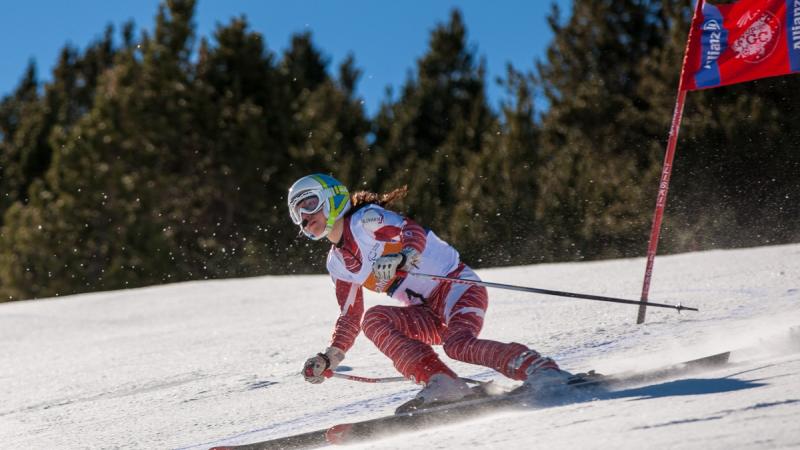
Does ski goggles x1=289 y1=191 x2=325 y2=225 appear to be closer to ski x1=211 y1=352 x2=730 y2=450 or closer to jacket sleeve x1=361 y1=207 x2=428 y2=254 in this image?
jacket sleeve x1=361 y1=207 x2=428 y2=254

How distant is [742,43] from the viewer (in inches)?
265

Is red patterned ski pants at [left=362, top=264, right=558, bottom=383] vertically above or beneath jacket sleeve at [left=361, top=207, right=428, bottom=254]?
beneath

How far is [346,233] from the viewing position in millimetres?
4621

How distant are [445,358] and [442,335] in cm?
143

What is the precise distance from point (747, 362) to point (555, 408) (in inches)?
43.9

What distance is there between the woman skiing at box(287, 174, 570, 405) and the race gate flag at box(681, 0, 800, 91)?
3073 millimetres

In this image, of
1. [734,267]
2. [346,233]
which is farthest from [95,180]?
[346,233]

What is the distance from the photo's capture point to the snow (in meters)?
3.32

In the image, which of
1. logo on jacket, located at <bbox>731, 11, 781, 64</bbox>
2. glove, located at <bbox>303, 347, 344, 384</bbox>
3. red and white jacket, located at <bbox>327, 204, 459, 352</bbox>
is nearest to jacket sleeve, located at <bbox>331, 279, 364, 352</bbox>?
red and white jacket, located at <bbox>327, 204, 459, 352</bbox>

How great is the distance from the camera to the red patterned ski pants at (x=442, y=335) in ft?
13.9

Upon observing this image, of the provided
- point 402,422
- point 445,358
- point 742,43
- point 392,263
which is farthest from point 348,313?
point 742,43

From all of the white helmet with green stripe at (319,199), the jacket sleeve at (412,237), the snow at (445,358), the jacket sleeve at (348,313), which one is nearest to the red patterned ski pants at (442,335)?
the jacket sleeve at (348,313)

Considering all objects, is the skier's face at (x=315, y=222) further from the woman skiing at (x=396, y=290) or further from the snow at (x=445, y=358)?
the snow at (x=445, y=358)

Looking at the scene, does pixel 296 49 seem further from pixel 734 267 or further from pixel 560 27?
pixel 734 267
